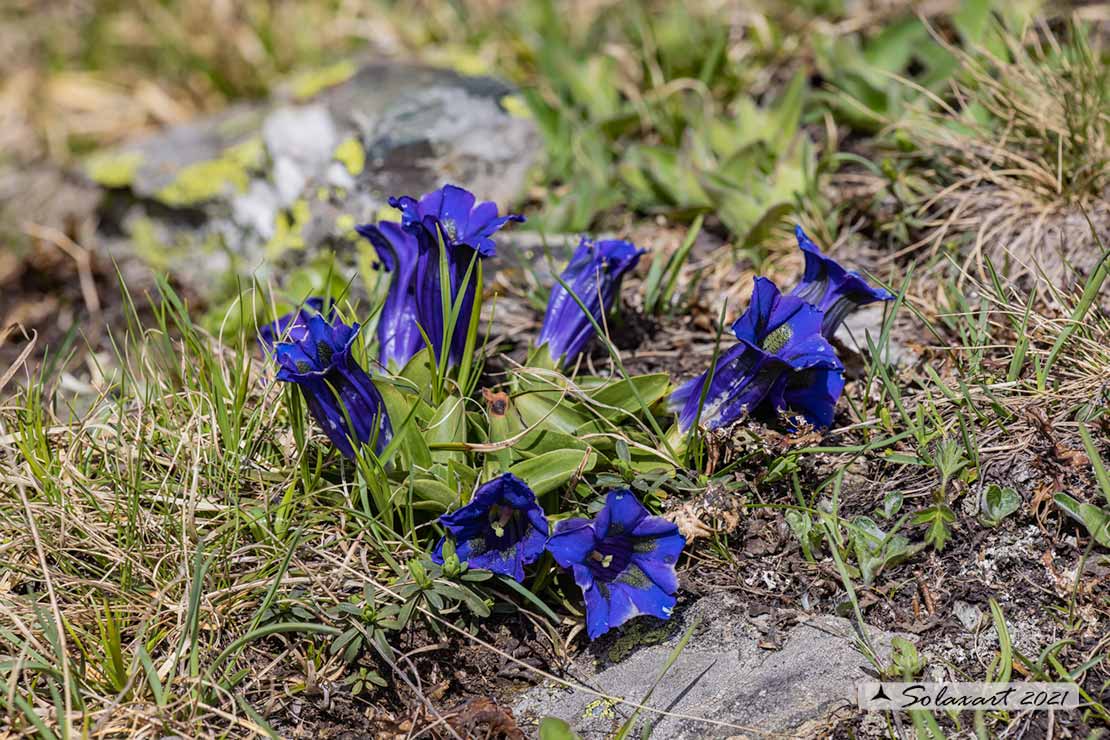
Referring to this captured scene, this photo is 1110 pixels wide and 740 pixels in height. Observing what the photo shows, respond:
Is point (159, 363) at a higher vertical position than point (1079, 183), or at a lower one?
lower

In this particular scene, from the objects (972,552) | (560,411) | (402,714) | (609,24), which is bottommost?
(402,714)

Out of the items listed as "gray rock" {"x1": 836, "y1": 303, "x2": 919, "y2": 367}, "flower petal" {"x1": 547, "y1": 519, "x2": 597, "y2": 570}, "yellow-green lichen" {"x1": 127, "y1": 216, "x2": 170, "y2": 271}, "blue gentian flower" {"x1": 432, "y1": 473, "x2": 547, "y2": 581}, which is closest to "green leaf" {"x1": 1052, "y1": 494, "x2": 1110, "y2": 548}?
"gray rock" {"x1": 836, "y1": 303, "x2": 919, "y2": 367}

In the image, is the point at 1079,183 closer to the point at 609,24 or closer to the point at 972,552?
the point at 972,552

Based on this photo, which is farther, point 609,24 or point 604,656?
point 609,24

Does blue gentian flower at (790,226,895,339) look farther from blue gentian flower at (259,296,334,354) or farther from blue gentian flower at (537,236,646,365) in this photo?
blue gentian flower at (259,296,334,354)

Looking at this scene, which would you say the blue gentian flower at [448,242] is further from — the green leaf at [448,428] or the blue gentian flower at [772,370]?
the blue gentian flower at [772,370]

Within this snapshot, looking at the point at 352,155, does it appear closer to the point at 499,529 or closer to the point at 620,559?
the point at 499,529

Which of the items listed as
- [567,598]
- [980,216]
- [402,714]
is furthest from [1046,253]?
[402,714]

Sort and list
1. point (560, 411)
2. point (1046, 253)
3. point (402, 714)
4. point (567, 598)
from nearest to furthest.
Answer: point (402, 714) → point (567, 598) → point (560, 411) → point (1046, 253)
